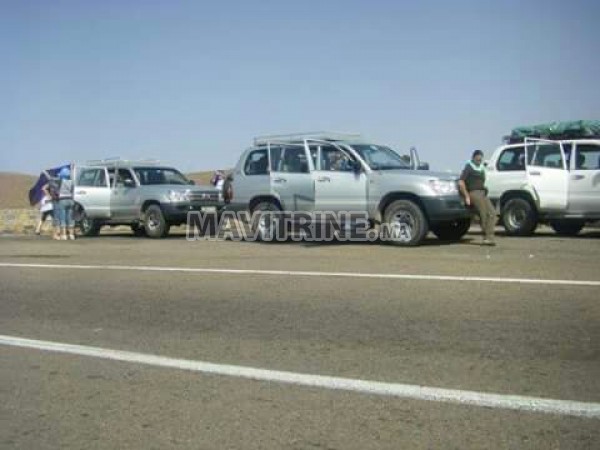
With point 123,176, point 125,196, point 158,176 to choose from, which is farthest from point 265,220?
point 123,176

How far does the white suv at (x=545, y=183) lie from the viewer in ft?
45.1

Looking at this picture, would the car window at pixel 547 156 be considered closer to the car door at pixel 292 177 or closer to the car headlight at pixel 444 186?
the car headlight at pixel 444 186

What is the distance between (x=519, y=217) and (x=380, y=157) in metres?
3.15

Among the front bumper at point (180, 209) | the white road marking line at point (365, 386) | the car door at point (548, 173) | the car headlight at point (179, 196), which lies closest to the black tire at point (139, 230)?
the front bumper at point (180, 209)

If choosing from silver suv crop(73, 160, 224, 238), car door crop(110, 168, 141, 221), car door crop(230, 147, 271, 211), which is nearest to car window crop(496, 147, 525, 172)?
car door crop(230, 147, 271, 211)

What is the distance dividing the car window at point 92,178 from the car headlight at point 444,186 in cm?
967

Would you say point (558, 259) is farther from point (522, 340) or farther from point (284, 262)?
point (522, 340)

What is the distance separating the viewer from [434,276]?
908 centimetres

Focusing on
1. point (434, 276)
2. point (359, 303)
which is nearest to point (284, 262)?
point (434, 276)

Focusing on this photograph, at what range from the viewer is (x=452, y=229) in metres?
13.8

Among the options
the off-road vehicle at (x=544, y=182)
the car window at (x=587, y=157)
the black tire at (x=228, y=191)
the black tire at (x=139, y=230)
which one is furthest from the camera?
the black tire at (x=139, y=230)

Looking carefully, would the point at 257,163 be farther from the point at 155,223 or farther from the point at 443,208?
the point at 443,208

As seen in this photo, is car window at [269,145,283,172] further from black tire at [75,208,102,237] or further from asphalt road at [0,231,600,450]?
black tire at [75,208,102,237]

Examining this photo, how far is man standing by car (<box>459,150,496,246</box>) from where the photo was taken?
1261cm
